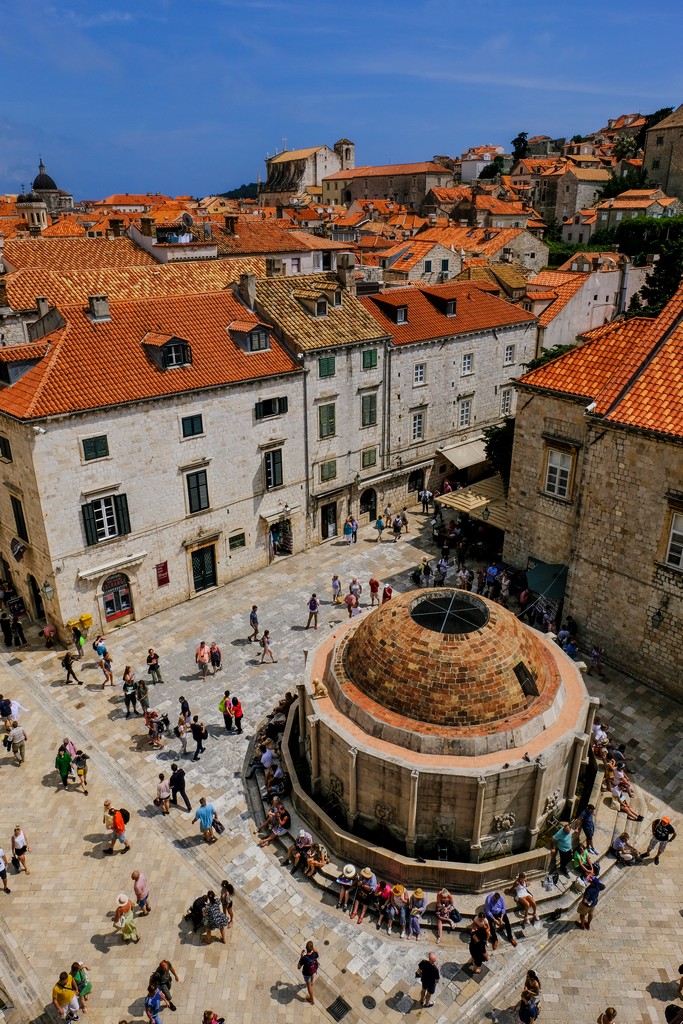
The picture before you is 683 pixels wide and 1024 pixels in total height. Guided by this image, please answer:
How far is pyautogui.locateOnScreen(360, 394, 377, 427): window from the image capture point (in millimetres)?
35375

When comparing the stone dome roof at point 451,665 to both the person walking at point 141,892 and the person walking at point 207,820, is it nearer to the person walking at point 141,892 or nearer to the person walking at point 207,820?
the person walking at point 207,820

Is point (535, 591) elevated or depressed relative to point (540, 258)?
depressed

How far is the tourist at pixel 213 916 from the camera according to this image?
15672 mm

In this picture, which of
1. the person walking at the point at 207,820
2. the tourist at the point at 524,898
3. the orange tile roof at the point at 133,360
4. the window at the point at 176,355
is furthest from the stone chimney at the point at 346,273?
the tourist at the point at 524,898

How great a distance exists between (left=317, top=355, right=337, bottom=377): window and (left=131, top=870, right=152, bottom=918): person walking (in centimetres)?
2258

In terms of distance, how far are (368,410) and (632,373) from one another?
14.5m

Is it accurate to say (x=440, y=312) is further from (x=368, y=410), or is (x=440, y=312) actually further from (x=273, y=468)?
(x=273, y=468)

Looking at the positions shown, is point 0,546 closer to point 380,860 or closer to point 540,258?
point 380,860

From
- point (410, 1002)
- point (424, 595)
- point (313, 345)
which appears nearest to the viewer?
point (410, 1002)

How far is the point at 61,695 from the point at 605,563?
20160mm

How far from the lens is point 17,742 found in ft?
69.5

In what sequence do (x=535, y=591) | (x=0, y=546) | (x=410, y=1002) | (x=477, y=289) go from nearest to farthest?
(x=410, y=1002) < (x=535, y=591) < (x=0, y=546) < (x=477, y=289)

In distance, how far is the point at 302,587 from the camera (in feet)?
103

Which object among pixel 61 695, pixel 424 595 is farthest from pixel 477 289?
pixel 61 695
